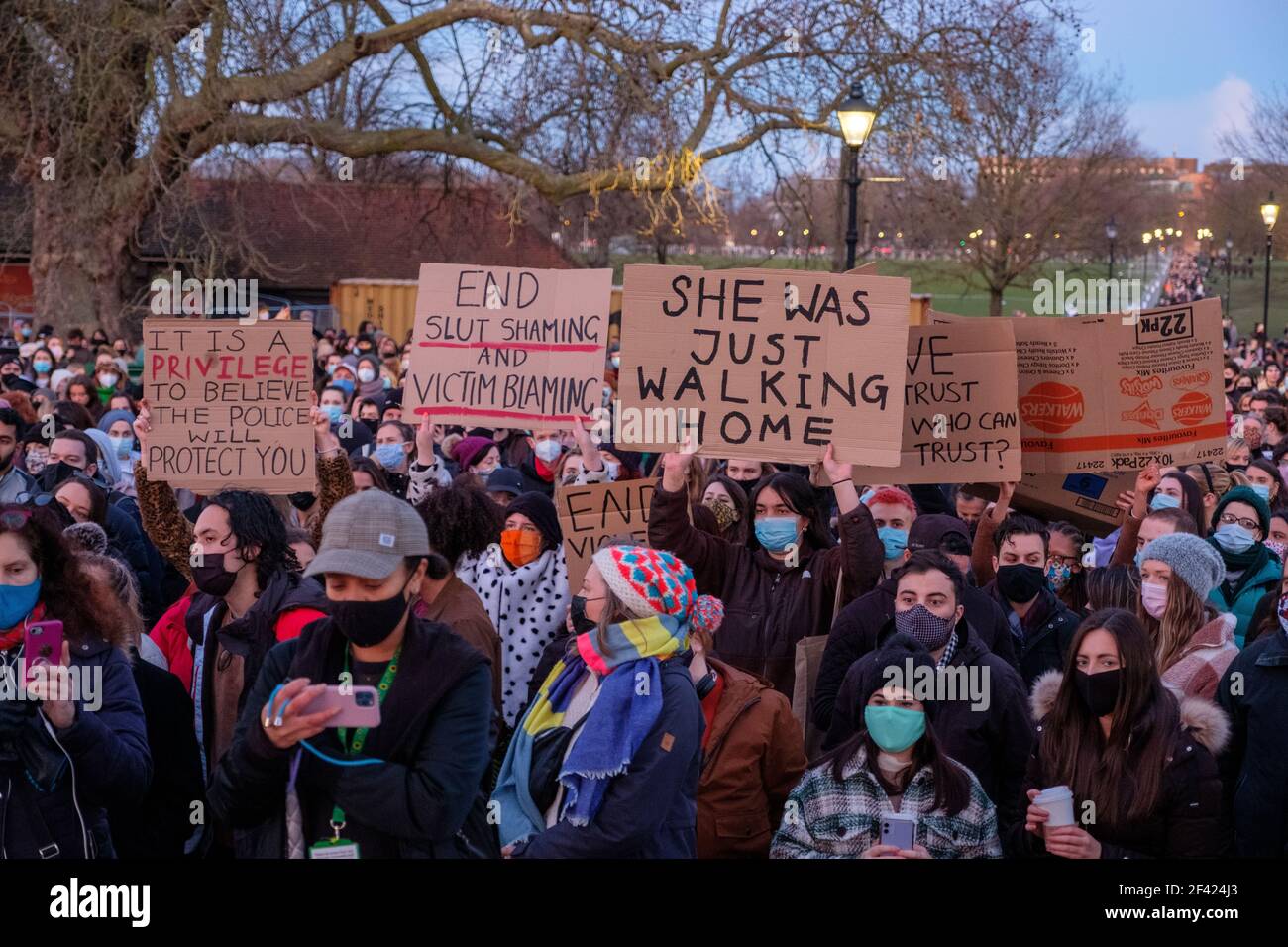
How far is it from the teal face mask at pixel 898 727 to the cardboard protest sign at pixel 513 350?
283 cm

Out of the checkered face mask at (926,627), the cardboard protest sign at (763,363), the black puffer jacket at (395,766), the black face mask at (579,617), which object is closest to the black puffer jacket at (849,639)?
the checkered face mask at (926,627)

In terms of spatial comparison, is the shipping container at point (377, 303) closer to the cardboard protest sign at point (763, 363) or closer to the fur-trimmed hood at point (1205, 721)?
the cardboard protest sign at point (763, 363)

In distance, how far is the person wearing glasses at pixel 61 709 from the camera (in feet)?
12.5

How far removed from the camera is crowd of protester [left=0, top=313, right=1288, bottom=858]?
358 centimetres

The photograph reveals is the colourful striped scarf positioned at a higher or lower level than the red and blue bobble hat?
lower

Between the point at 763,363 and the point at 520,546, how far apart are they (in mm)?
1260

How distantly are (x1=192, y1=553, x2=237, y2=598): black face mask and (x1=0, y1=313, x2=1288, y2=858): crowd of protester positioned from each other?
1cm

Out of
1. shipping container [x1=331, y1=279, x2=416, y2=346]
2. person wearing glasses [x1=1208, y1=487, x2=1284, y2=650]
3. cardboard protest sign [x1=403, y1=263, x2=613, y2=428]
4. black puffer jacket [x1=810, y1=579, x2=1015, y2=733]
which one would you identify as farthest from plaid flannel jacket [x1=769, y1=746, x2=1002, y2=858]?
shipping container [x1=331, y1=279, x2=416, y2=346]

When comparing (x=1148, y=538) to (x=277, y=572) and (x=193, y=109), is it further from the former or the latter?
(x=193, y=109)

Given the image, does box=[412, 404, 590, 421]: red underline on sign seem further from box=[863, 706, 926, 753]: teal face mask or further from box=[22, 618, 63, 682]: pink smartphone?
box=[22, 618, 63, 682]: pink smartphone

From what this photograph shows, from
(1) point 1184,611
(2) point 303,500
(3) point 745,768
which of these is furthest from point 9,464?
(1) point 1184,611

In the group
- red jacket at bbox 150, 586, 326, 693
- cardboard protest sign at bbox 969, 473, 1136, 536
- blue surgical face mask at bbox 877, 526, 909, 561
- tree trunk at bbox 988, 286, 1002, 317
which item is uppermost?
tree trunk at bbox 988, 286, 1002, 317

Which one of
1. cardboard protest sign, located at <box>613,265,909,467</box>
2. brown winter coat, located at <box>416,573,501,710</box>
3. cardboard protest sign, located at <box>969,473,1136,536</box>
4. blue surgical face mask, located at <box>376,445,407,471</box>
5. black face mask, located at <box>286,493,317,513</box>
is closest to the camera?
brown winter coat, located at <box>416,573,501,710</box>

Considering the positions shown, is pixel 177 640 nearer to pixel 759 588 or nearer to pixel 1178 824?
pixel 759 588
